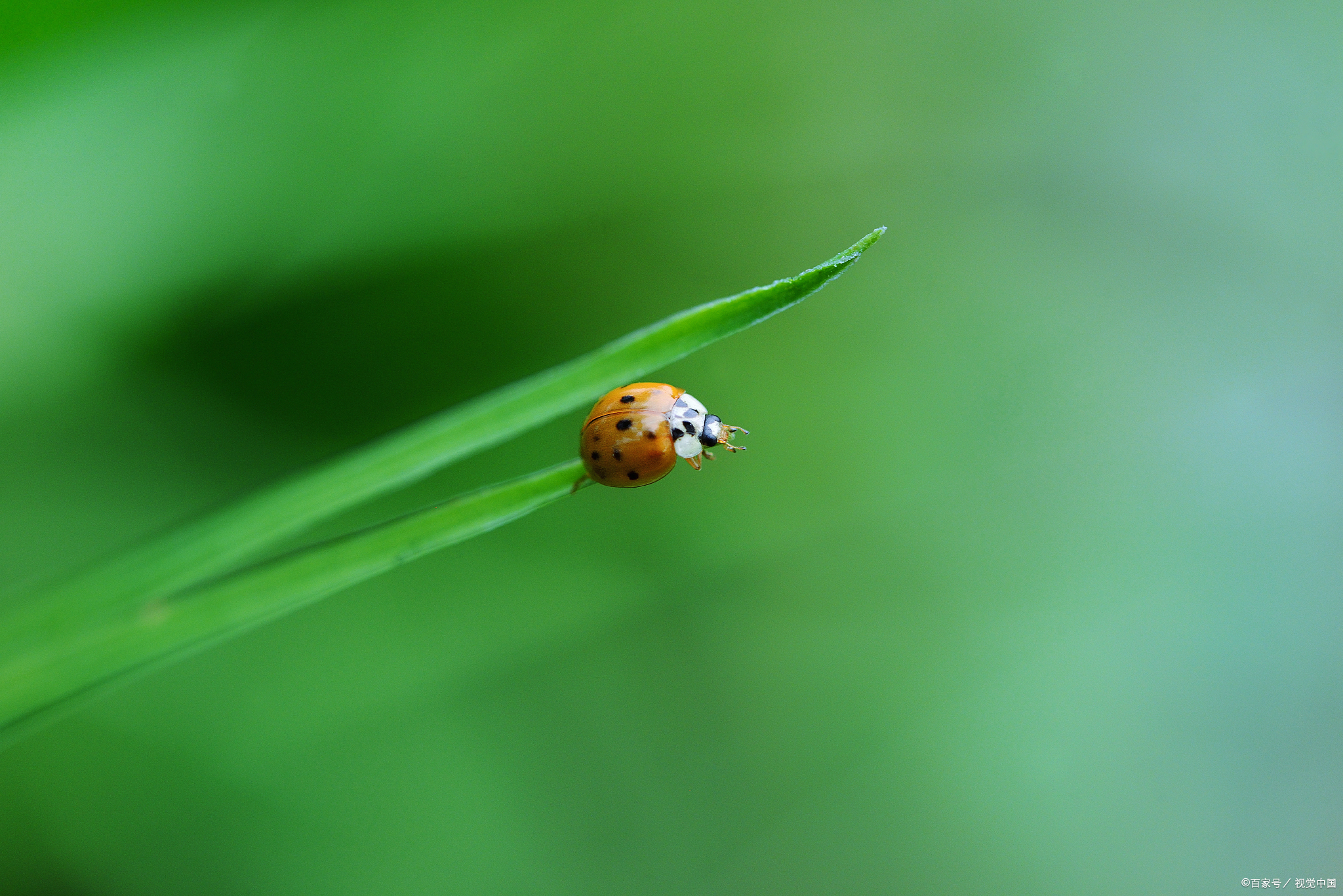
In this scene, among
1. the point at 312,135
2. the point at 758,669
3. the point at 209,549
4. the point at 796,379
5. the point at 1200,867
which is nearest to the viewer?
the point at 209,549

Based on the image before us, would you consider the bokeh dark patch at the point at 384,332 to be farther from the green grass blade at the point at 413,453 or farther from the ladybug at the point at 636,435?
the green grass blade at the point at 413,453

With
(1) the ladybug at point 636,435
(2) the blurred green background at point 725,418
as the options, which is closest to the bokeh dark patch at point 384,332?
(2) the blurred green background at point 725,418

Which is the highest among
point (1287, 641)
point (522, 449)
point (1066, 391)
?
point (1066, 391)

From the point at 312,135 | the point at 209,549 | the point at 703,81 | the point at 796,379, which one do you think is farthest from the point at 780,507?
the point at 209,549

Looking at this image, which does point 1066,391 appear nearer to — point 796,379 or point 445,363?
point 796,379

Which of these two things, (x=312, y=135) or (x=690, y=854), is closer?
(x=312, y=135)

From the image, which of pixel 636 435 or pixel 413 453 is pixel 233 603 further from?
pixel 636 435

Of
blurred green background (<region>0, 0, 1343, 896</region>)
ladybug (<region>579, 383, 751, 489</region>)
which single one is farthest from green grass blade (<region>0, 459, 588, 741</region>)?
blurred green background (<region>0, 0, 1343, 896</region>)
